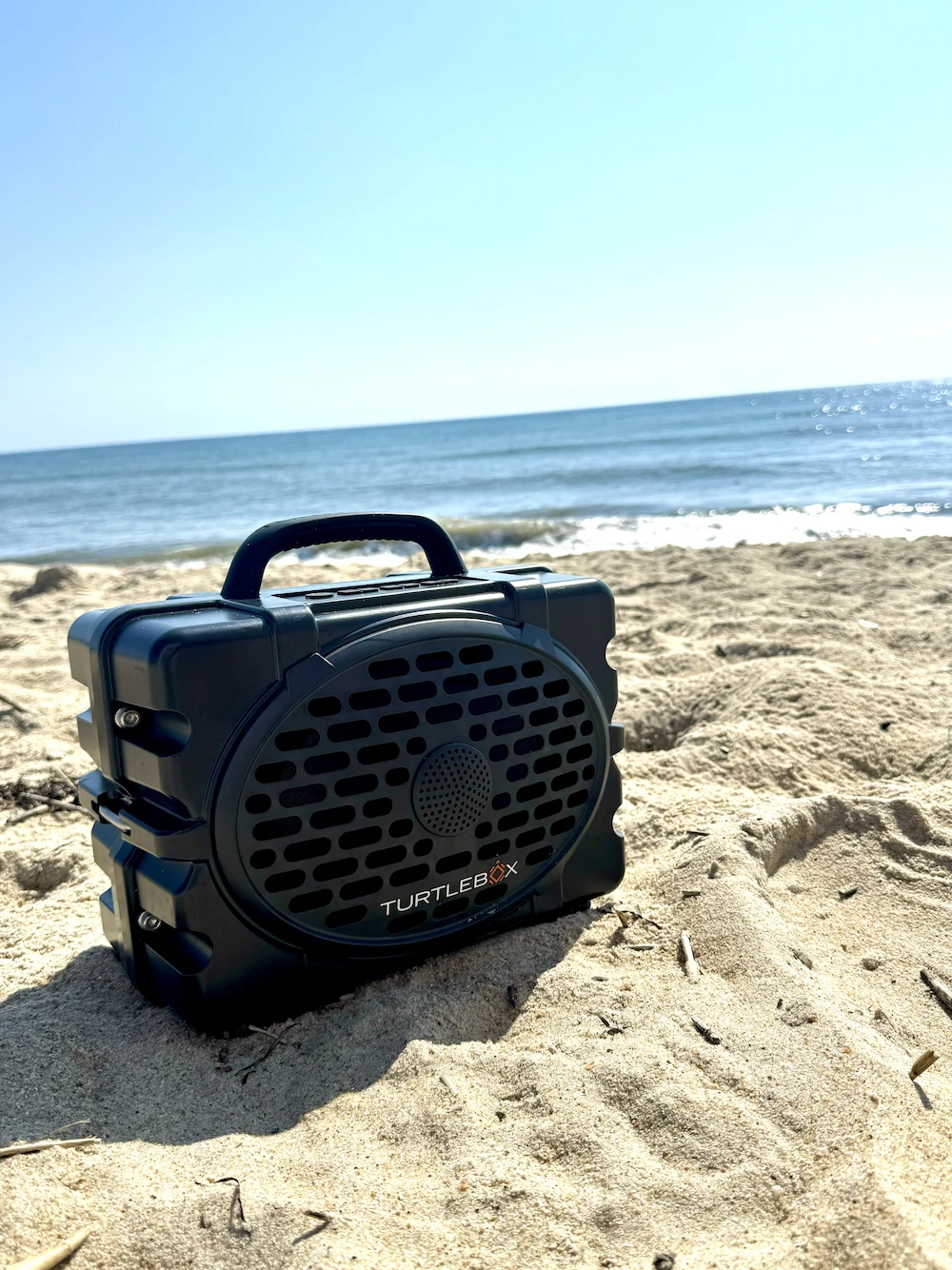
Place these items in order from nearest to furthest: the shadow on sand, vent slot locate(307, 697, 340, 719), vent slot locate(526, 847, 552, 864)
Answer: the shadow on sand
vent slot locate(307, 697, 340, 719)
vent slot locate(526, 847, 552, 864)

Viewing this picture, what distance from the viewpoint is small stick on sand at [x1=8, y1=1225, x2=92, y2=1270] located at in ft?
3.56

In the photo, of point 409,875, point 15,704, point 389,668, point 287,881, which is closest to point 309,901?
point 287,881

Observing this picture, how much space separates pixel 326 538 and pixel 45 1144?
1050 mm

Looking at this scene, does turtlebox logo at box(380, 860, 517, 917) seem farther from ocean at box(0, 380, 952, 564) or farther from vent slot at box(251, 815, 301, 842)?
ocean at box(0, 380, 952, 564)

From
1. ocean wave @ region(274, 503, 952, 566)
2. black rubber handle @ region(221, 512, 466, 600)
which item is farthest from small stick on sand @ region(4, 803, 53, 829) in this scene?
ocean wave @ region(274, 503, 952, 566)

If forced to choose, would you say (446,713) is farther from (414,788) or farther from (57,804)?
(57,804)

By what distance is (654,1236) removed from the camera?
1.13 m

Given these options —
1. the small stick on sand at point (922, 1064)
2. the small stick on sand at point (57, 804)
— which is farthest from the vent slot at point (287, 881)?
the small stick on sand at point (57, 804)

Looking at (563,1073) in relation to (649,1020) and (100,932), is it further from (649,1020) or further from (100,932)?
(100,932)

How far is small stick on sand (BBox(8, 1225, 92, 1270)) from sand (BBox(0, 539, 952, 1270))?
15 millimetres

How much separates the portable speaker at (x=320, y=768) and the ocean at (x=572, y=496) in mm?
7580

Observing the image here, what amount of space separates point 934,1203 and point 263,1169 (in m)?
0.83

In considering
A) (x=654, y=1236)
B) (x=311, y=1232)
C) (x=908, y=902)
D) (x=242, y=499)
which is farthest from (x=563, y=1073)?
Answer: (x=242, y=499)

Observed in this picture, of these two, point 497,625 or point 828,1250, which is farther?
point 497,625
